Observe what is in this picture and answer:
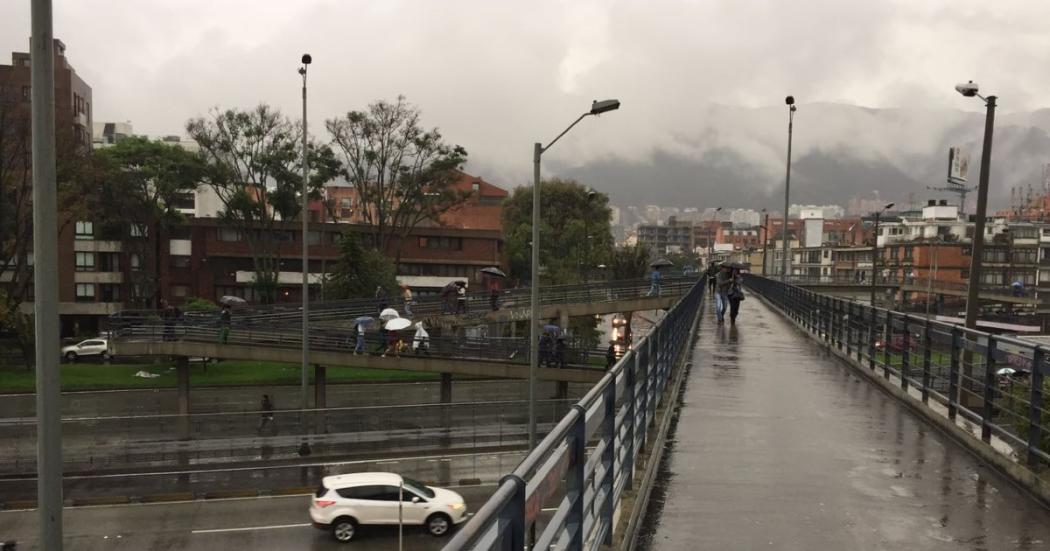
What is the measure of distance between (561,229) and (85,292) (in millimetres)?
44907

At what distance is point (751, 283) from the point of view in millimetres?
A: 63906

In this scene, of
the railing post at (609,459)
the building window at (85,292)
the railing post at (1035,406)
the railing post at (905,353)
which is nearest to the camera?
the railing post at (609,459)

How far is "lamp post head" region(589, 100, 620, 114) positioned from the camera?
18.4 meters

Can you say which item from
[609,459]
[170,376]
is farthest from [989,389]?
[170,376]

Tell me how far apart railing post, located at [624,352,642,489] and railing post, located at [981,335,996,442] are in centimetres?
427

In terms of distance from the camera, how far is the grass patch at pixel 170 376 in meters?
39.5

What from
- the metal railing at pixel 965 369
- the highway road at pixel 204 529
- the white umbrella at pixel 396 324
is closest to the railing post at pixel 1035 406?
the metal railing at pixel 965 369

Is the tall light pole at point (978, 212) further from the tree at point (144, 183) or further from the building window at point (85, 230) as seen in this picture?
the building window at point (85, 230)

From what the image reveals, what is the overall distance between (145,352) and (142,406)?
4244mm

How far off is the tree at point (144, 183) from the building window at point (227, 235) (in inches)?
193

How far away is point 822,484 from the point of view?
280 inches

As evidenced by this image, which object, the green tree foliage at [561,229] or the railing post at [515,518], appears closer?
the railing post at [515,518]

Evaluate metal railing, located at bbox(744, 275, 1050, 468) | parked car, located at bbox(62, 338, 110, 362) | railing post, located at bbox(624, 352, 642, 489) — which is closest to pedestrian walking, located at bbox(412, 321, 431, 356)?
metal railing, located at bbox(744, 275, 1050, 468)

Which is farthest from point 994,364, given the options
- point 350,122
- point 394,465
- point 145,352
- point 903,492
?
point 350,122
